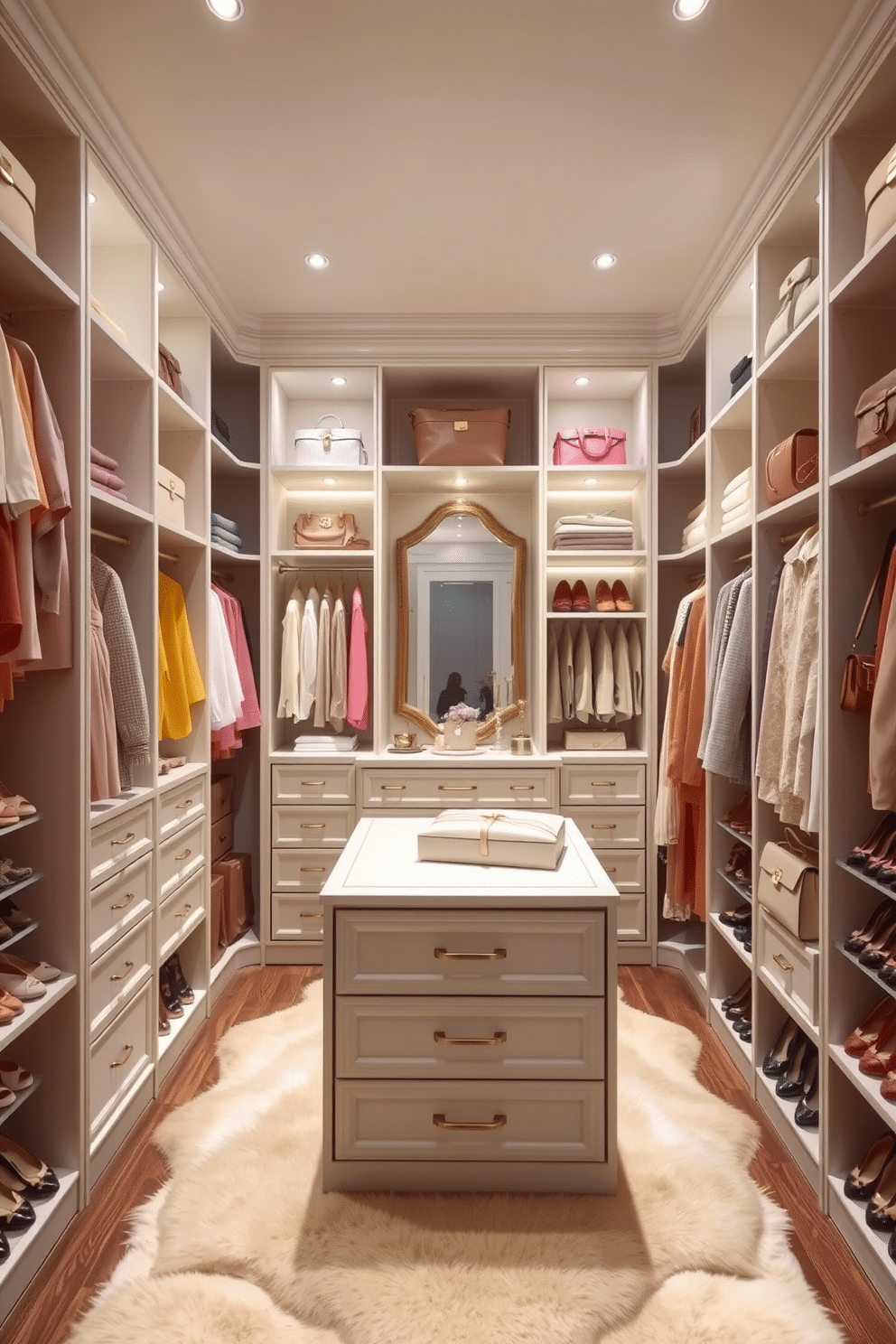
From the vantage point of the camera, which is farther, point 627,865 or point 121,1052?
point 627,865

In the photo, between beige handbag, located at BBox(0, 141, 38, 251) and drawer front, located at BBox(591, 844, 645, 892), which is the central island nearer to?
beige handbag, located at BBox(0, 141, 38, 251)

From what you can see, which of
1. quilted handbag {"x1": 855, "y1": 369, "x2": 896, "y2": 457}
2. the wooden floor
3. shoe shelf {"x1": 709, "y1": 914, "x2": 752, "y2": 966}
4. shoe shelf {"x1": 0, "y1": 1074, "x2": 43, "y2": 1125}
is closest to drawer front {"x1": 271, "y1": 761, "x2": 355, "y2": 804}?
the wooden floor

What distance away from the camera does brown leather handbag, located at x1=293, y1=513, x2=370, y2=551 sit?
12.4 feet

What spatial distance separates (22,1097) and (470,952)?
110 cm

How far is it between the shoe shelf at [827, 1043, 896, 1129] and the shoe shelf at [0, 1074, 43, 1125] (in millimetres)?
1913

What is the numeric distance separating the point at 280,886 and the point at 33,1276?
1.94 m

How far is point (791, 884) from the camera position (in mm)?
2256

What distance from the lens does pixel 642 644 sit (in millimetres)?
3805

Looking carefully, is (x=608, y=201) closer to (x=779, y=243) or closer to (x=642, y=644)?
(x=779, y=243)

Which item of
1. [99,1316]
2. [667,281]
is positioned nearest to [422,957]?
[99,1316]

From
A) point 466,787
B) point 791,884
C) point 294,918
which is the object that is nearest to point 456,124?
point 791,884

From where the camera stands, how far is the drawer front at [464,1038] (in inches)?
73.5

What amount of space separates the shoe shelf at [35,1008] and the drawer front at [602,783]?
7.35 ft

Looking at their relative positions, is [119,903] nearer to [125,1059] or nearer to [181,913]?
[125,1059]
